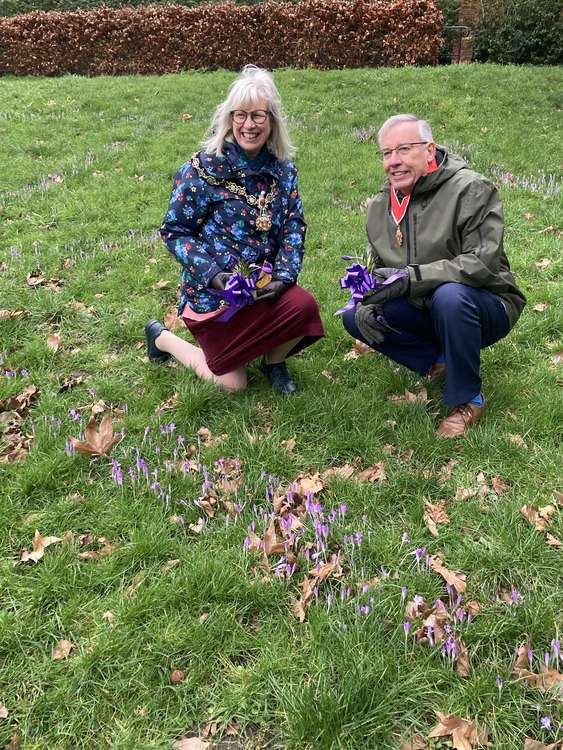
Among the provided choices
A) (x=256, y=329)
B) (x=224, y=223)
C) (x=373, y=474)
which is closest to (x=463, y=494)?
(x=373, y=474)

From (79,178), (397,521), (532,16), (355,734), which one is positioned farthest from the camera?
(532,16)

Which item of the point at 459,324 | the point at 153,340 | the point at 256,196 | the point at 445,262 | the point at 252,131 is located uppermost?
the point at 252,131

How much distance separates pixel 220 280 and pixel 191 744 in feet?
8.79

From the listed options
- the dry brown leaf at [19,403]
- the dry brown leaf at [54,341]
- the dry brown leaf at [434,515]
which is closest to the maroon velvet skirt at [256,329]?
the dry brown leaf at [19,403]

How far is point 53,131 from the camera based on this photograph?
11.0 metres

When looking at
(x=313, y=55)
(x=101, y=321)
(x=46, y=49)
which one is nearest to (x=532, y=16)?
(x=313, y=55)

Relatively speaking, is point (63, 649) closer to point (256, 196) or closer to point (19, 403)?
point (19, 403)

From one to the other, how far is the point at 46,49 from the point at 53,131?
34.6 ft

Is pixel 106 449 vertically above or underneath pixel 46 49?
underneath

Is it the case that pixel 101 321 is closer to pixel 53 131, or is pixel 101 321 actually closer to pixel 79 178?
pixel 79 178

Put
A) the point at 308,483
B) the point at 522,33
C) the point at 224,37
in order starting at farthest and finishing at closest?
the point at 522,33, the point at 224,37, the point at 308,483

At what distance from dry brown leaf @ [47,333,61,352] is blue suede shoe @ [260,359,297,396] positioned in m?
1.90

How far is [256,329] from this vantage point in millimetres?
4023

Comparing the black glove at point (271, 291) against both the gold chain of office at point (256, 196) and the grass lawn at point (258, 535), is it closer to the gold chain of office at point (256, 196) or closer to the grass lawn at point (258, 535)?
the gold chain of office at point (256, 196)
